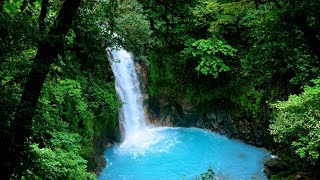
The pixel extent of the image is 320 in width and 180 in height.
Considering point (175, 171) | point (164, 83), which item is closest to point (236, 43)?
point (164, 83)

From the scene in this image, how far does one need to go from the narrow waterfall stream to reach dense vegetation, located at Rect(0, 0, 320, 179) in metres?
0.97

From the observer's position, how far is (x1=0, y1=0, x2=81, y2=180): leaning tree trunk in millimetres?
3172

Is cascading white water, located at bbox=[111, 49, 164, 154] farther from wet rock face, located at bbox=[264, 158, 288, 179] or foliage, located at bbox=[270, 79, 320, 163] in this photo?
foliage, located at bbox=[270, 79, 320, 163]

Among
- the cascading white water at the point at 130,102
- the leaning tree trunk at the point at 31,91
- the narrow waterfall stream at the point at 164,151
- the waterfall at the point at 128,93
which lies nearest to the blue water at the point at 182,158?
the narrow waterfall stream at the point at 164,151

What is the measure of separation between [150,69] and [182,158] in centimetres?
467

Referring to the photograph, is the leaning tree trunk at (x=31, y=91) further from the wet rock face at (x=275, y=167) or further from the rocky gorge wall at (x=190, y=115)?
the rocky gorge wall at (x=190, y=115)

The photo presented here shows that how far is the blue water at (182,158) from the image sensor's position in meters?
10.4

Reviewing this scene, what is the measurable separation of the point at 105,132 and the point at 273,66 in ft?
26.3

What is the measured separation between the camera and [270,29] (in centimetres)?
454

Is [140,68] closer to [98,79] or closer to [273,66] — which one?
[98,79]

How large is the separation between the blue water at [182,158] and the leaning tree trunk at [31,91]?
278 inches

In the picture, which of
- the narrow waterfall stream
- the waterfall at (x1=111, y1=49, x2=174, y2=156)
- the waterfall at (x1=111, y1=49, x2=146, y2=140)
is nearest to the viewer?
the narrow waterfall stream

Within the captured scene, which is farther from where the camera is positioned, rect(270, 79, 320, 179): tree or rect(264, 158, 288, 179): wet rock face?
rect(264, 158, 288, 179): wet rock face

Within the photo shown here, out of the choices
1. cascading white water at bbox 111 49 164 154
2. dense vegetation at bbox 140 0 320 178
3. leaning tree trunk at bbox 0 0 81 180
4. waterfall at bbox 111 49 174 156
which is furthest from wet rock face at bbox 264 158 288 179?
leaning tree trunk at bbox 0 0 81 180
